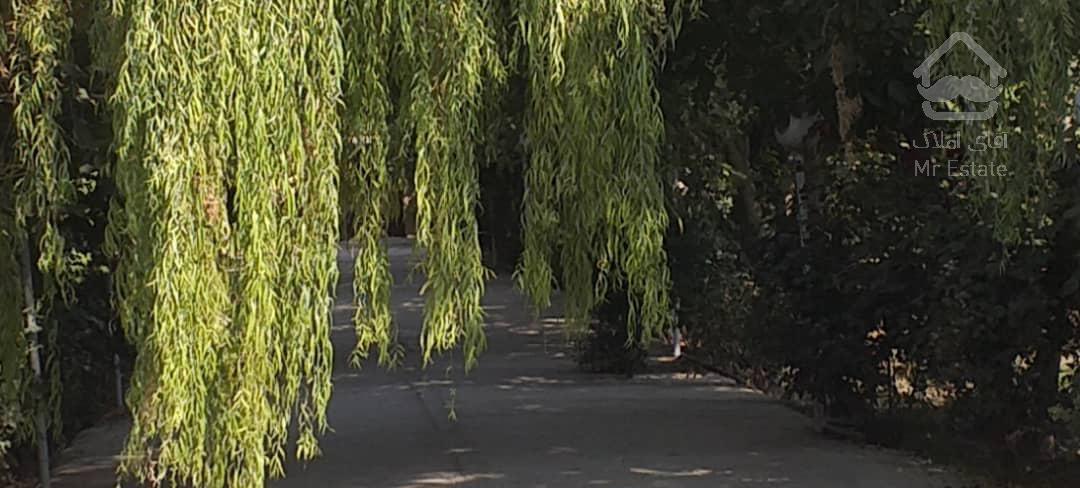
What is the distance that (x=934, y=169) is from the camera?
9414 millimetres

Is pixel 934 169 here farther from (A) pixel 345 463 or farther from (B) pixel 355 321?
(B) pixel 355 321

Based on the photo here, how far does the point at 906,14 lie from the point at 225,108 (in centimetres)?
449

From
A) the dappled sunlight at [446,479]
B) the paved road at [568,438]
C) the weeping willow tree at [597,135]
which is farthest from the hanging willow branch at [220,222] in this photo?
the dappled sunlight at [446,479]

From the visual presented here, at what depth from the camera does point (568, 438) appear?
10.8m

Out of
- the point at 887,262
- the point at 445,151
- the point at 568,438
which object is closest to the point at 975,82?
the point at 445,151

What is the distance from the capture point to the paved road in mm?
9109

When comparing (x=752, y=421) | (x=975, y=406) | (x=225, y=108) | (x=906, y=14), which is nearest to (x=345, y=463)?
(x=752, y=421)

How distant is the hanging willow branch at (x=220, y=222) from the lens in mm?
4707

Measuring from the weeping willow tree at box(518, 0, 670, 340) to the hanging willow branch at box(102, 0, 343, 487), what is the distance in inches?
34.2

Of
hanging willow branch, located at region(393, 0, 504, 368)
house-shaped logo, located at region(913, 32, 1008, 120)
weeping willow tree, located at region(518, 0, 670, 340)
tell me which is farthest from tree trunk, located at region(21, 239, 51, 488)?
house-shaped logo, located at region(913, 32, 1008, 120)

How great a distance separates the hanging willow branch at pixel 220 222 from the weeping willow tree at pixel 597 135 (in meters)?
0.87

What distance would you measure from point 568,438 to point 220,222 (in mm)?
6383

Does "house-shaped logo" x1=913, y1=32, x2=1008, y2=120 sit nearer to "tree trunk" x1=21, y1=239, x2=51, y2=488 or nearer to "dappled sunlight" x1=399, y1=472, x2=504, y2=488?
"tree trunk" x1=21, y1=239, x2=51, y2=488

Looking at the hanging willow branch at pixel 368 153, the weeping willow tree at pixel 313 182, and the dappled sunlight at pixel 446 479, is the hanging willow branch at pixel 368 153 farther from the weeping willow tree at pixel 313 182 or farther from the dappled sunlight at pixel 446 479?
the dappled sunlight at pixel 446 479
